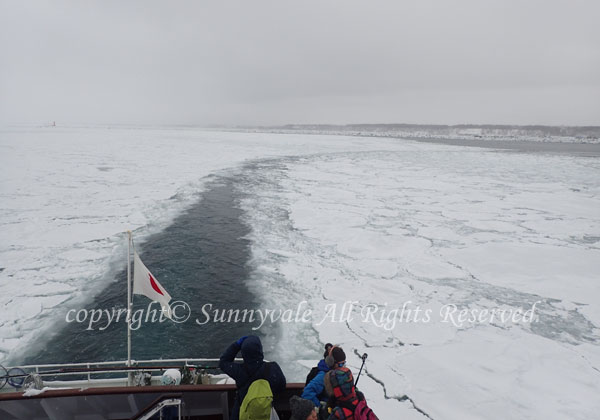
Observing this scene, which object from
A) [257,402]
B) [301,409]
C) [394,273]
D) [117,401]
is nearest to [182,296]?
[117,401]

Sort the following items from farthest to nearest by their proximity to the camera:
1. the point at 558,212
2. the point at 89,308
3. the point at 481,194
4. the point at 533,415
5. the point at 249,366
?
1. the point at 481,194
2. the point at 558,212
3. the point at 89,308
4. the point at 533,415
5. the point at 249,366

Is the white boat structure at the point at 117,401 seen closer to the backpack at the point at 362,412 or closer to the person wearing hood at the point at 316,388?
the person wearing hood at the point at 316,388

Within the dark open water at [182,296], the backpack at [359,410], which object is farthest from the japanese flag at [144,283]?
the backpack at [359,410]

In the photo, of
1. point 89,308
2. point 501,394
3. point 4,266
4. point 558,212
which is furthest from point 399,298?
point 558,212

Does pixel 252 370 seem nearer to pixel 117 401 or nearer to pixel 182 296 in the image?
pixel 117 401

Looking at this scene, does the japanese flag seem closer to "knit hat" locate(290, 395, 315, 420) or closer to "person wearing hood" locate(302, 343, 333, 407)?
"person wearing hood" locate(302, 343, 333, 407)

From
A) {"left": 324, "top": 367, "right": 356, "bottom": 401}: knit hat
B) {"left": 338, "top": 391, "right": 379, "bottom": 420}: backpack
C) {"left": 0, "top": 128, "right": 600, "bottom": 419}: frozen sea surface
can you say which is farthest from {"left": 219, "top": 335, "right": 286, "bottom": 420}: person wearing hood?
{"left": 0, "top": 128, "right": 600, "bottom": 419}: frozen sea surface

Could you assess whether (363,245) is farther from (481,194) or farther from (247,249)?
(481,194)
